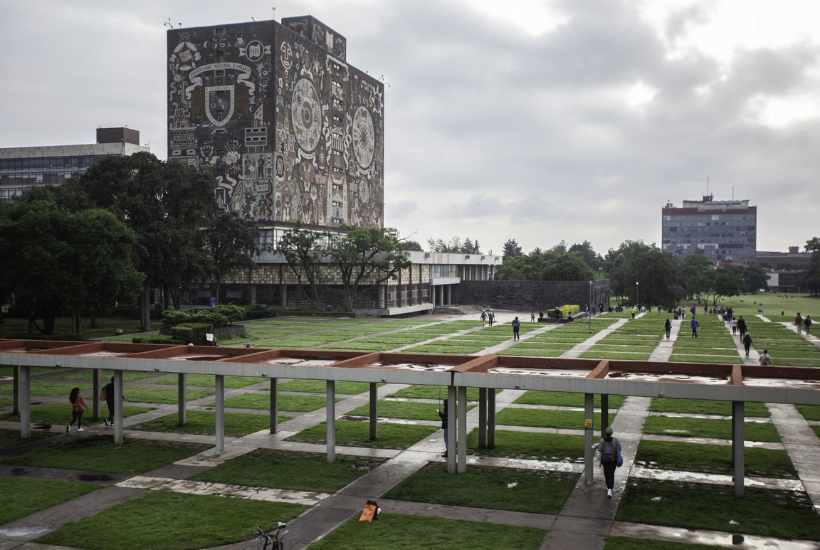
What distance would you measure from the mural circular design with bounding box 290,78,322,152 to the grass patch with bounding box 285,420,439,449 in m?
78.3

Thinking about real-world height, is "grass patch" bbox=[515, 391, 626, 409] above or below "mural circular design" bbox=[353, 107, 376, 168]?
below

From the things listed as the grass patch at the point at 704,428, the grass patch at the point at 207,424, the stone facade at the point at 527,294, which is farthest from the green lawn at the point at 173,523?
the stone facade at the point at 527,294

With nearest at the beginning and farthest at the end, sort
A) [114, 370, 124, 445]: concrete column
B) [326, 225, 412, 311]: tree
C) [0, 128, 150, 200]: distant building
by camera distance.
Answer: [114, 370, 124, 445]: concrete column
[326, 225, 412, 311]: tree
[0, 128, 150, 200]: distant building

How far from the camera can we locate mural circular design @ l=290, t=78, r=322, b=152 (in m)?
101

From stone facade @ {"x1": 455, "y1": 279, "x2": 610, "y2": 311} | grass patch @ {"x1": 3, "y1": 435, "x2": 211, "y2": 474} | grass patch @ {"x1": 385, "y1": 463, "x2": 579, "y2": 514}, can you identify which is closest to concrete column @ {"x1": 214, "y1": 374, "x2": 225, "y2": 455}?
grass patch @ {"x1": 3, "y1": 435, "x2": 211, "y2": 474}

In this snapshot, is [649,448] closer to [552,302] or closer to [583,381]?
[583,381]

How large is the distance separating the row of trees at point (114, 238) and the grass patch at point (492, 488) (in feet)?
121

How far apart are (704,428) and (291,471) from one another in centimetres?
1617

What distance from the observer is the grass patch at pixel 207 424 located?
1077 inches

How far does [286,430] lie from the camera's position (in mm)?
27609

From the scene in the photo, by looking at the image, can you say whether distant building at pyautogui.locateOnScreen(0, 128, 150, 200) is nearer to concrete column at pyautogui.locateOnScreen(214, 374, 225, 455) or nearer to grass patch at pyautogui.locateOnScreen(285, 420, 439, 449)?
grass patch at pyautogui.locateOnScreen(285, 420, 439, 449)

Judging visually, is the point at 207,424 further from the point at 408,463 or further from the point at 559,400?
the point at 559,400

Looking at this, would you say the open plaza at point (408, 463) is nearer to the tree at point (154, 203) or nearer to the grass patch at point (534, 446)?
the grass patch at point (534, 446)

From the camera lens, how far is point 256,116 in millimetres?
96938
